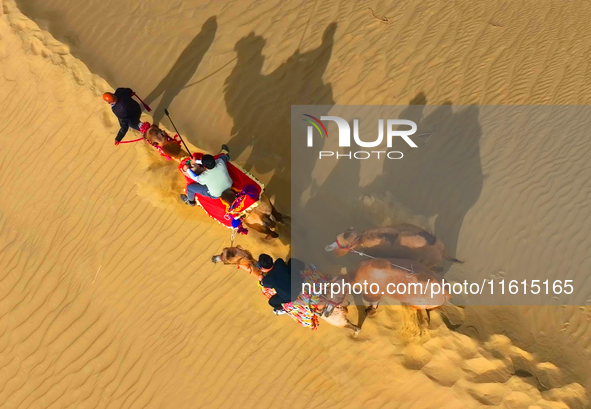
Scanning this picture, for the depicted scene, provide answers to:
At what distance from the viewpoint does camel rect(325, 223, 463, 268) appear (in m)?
5.29

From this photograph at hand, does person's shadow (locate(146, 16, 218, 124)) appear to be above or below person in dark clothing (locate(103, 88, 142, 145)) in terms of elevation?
above

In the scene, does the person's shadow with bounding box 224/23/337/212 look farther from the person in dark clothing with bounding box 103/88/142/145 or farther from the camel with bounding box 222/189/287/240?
the person in dark clothing with bounding box 103/88/142/145

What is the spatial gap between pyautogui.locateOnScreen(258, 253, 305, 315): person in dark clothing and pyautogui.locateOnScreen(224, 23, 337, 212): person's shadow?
194 cm

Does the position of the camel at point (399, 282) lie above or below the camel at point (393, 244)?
below

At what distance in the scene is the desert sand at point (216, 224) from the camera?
5309mm

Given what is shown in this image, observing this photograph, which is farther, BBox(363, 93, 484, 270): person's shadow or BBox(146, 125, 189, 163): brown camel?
BBox(363, 93, 484, 270): person's shadow

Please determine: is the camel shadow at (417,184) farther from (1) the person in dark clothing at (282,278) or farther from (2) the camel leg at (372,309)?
(1) the person in dark clothing at (282,278)

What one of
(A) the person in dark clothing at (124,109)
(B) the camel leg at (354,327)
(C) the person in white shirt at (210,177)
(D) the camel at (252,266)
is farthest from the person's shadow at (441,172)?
(A) the person in dark clothing at (124,109)

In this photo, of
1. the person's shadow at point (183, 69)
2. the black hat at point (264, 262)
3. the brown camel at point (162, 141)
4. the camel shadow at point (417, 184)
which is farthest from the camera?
the person's shadow at point (183, 69)

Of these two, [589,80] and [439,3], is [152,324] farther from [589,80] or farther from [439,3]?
[589,80]

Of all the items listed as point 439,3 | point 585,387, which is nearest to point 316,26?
point 439,3

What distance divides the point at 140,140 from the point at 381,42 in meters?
4.76

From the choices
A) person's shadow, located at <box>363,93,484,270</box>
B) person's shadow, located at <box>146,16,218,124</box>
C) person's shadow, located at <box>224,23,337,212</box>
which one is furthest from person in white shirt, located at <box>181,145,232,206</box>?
person's shadow, located at <box>363,93,484,270</box>

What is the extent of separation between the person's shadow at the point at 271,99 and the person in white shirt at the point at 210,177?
1.58 metres
